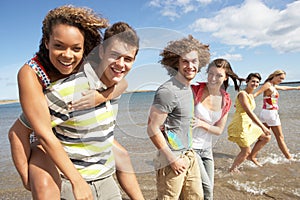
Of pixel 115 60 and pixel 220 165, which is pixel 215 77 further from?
pixel 220 165

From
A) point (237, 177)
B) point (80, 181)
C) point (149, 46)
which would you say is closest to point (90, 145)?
point (80, 181)

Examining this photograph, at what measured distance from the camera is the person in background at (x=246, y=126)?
4.49m

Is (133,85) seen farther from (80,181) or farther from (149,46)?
(80,181)

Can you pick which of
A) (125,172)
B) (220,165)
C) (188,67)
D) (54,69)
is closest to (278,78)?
(220,165)

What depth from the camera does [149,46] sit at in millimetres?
1766

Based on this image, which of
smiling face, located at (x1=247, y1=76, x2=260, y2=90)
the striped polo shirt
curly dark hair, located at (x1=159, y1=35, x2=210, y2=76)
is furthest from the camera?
smiling face, located at (x1=247, y1=76, x2=260, y2=90)

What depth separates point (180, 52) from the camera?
7.14 ft

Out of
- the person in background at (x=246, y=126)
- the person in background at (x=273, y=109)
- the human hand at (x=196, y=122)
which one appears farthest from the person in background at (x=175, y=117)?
the person in background at (x=273, y=109)

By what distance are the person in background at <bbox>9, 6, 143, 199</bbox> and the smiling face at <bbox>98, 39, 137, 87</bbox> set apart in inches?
4.4

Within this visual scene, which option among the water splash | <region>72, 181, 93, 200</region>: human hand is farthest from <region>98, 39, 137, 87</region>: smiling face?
the water splash

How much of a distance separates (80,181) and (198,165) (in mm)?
1411

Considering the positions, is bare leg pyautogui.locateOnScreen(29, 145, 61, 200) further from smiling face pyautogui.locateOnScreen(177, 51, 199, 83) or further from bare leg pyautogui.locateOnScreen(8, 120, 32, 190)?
smiling face pyautogui.locateOnScreen(177, 51, 199, 83)

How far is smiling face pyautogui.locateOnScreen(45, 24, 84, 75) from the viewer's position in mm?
1436

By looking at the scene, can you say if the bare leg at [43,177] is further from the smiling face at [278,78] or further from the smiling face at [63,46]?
the smiling face at [278,78]
